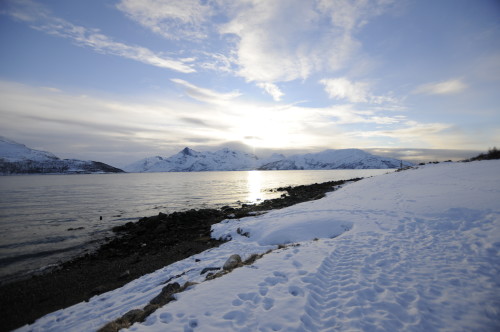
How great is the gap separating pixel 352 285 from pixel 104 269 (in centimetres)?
1316

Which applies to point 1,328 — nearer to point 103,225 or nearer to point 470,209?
point 103,225

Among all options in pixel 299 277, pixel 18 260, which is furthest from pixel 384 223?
pixel 18 260

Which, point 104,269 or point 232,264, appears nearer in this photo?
point 232,264

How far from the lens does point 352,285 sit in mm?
6156

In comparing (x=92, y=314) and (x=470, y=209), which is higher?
(x=470, y=209)

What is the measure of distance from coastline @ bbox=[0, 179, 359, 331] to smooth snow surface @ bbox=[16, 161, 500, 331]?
66.1 inches

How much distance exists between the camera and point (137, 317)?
5.86 metres

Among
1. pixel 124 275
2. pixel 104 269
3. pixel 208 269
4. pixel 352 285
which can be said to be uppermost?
pixel 352 285

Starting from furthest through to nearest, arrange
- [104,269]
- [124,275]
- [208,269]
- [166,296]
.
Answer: [104,269] < [124,275] < [208,269] < [166,296]

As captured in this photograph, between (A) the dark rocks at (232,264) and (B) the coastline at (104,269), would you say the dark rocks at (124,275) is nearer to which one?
(B) the coastline at (104,269)

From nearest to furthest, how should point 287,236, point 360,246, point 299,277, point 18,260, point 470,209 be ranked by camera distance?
point 299,277 → point 360,246 → point 470,209 → point 287,236 → point 18,260

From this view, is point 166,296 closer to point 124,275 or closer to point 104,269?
point 124,275

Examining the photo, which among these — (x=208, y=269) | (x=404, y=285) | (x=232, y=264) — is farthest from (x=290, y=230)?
(x=404, y=285)

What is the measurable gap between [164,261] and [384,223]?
12512 millimetres
